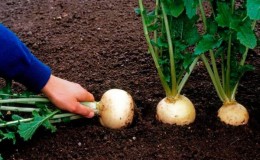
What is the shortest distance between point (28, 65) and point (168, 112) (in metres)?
0.67

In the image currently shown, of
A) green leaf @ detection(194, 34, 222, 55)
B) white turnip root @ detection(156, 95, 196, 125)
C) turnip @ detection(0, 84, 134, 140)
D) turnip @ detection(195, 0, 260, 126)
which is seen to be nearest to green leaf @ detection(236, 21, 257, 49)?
turnip @ detection(195, 0, 260, 126)

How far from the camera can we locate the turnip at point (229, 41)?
171 centimetres

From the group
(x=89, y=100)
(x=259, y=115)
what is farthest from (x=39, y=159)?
(x=259, y=115)

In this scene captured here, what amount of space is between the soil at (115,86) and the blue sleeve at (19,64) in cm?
27

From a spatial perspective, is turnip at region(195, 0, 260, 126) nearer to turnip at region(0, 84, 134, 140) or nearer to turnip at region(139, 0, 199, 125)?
turnip at region(139, 0, 199, 125)

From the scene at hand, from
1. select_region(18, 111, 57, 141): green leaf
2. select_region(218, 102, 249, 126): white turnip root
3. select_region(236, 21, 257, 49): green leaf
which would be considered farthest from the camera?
select_region(218, 102, 249, 126): white turnip root

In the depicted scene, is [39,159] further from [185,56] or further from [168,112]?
[185,56]

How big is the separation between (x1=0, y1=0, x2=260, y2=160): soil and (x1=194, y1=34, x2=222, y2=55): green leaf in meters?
0.44

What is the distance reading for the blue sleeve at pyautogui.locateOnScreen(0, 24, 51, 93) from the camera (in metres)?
1.95

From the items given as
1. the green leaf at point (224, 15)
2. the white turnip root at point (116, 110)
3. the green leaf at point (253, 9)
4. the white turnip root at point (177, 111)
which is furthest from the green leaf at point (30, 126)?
the green leaf at point (253, 9)

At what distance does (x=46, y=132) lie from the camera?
7.09ft

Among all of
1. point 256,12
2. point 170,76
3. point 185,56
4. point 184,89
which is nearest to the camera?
point 256,12

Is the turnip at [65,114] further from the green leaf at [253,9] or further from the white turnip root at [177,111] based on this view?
the green leaf at [253,9]

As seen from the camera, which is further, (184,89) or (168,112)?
(184,89)
